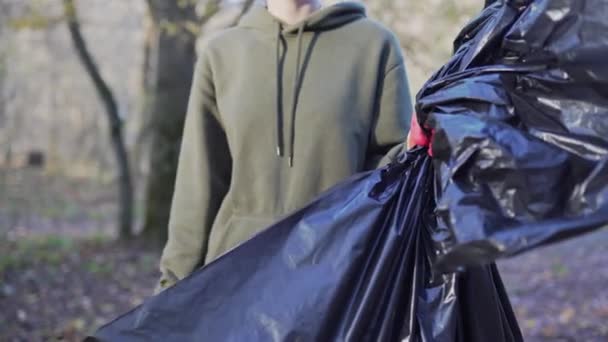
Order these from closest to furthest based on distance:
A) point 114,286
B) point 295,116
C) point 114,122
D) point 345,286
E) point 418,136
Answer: point 345,286, point 418,136, point 295,116, point 114,286, point 114,122

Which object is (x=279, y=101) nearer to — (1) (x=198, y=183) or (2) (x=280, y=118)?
(2) (x=280, y=118)

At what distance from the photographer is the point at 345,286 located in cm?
198

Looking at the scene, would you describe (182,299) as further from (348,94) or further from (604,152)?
(604,152)

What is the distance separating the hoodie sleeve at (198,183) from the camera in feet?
8.32

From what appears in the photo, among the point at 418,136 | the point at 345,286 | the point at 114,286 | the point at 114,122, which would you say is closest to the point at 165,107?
the point at 114,122

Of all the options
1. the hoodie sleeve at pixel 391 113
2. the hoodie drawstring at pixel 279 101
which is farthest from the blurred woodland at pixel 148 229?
the hoodie sleeve at pixel 391 113

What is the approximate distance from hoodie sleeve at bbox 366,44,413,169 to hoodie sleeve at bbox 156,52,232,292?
0.48 m

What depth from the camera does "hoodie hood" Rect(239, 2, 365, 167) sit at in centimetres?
242

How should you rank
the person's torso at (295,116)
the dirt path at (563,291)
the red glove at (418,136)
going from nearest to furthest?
the red glove at (418,136)
the person's torso at (295,116)
the dirt path at (563,291)

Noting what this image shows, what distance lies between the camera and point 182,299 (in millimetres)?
2127

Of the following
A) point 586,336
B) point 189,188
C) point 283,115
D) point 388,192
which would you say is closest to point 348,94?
point 283,115

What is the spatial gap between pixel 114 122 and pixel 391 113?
25.8ft

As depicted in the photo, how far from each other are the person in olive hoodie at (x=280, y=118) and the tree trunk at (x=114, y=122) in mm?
6785

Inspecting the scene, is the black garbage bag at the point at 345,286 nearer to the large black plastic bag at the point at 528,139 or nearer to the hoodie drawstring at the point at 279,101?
the large black plastic bag at the point at 528,139
